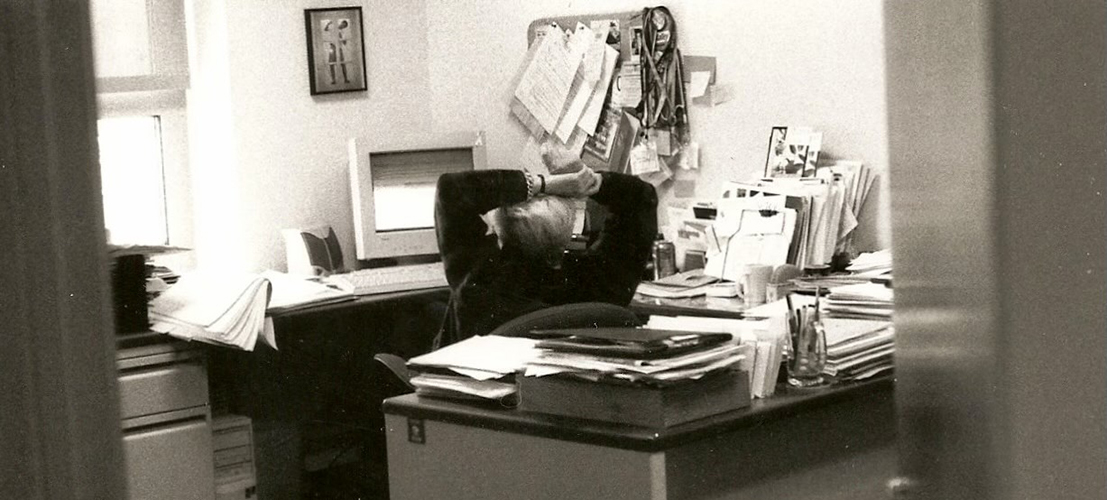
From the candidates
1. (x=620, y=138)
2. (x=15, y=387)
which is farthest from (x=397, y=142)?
(x=15, y=387)

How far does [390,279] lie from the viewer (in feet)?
12.3

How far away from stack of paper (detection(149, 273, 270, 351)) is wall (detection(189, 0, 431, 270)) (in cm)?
69

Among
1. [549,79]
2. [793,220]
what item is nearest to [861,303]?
[793,220]

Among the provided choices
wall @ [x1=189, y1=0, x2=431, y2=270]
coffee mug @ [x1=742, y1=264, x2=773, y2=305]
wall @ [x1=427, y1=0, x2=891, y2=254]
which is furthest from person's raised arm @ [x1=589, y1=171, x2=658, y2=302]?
wall @ [x1=189, y1=0, x2=431, y2=270]

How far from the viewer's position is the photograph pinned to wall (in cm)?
339

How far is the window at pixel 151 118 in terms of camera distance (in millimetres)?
3988

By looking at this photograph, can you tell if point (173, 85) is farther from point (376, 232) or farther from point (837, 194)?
point (837, 194)

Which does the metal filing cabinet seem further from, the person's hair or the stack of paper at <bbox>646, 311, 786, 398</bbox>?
the stack of paper at <bbox>646, 311, 786, 398</bbox>

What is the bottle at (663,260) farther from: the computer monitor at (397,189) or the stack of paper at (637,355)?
the stack of paper at (637,355)

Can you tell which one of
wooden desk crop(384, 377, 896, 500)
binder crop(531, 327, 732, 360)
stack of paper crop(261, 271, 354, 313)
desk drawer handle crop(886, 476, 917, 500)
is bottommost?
wooden desk crop(384, 377, 896, 500)

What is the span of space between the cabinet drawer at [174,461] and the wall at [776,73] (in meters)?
1.41

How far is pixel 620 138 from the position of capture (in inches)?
154

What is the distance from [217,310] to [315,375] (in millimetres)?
405

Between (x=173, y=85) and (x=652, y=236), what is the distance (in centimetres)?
186
